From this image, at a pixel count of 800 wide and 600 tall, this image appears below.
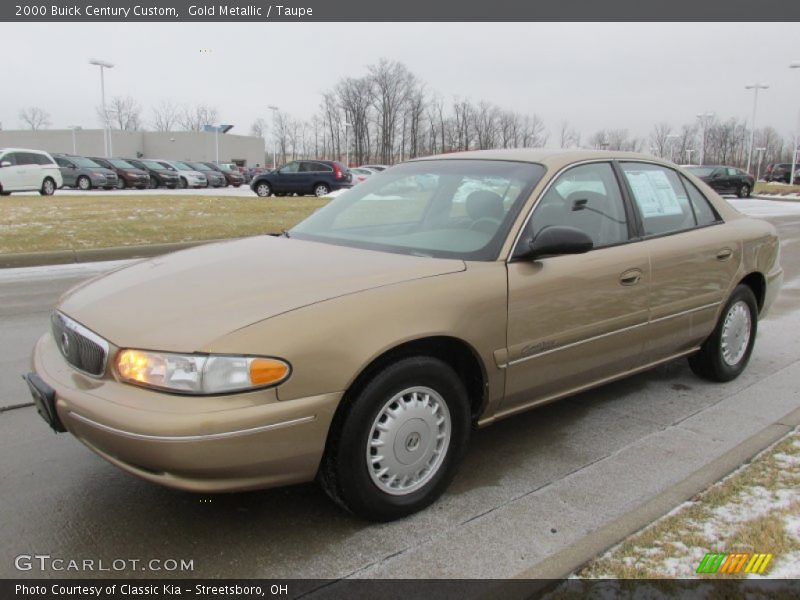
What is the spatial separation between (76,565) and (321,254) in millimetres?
1712

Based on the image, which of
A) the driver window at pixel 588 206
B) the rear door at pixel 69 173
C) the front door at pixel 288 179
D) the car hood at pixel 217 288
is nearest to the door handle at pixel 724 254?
the driver window at pixel 588 206

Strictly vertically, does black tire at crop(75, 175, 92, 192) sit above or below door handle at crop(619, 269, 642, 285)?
below

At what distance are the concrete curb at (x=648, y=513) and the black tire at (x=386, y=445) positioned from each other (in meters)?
0.62

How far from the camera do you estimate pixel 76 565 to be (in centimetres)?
259

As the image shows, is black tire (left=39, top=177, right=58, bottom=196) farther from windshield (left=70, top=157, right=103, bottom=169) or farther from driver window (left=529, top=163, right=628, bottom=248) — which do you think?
driver window (left=529, top=163, right=628, bottom=248)

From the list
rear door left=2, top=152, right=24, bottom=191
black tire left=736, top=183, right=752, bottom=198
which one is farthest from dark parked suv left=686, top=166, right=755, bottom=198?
rear door left=2, top=152, right=24, bottom=191

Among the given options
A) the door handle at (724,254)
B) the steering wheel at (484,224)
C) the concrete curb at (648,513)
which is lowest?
the concrete curb at (648,513)

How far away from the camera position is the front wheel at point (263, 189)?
26688 mm

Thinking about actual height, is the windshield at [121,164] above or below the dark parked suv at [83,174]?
above

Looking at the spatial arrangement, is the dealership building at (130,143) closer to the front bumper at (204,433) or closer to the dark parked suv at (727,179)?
the dark parked suv at (727,179)

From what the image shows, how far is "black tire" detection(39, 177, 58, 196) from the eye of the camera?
23.5 m

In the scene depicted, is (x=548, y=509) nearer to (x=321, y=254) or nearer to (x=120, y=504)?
(x=321, y=254)

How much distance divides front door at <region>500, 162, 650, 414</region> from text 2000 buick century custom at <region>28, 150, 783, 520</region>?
0.01 m

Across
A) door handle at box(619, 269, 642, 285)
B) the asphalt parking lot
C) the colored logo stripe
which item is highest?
door handle at box(619, 269, 642, 285)
